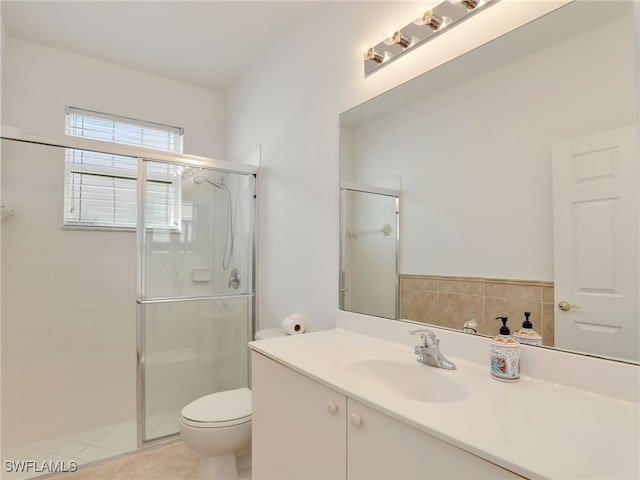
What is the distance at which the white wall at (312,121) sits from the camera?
61.8 inches

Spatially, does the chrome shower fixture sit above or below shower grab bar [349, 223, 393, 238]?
above

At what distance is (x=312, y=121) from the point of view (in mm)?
2076

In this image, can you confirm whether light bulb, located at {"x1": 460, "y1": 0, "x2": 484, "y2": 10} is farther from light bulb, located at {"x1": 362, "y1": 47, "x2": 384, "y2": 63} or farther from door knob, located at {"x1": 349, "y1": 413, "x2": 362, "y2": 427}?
door knob, located at {"x1": 349, "y1": 413, "x2": 362, "y2": 427}

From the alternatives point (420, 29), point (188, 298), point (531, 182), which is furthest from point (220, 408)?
Answer: point (420, 29)

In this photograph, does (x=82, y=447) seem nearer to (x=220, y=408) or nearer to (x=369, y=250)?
(x=220, y=408)

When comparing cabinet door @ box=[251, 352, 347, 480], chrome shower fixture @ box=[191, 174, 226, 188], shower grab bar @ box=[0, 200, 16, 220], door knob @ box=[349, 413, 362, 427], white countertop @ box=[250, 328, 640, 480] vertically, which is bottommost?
cabinet door @ box=[251, 352, 347, 480]

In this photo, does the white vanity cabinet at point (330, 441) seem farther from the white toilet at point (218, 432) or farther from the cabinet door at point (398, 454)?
the white toilet at point (218, 432)

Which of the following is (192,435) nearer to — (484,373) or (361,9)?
(484,373)

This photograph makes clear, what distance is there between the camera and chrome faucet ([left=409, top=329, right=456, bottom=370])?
3.87ft

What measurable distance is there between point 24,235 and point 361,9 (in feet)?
8.05

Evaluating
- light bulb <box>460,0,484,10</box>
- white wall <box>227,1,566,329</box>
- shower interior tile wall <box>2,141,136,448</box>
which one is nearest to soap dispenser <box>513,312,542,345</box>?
white wall <box>227,1,566,329</box>

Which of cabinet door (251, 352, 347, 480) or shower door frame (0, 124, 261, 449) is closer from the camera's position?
cabinet door (251, 352, 347, 480)

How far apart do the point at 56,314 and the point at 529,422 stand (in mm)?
2794

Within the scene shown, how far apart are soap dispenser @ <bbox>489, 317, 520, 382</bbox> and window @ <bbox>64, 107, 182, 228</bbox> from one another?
1951 mm
